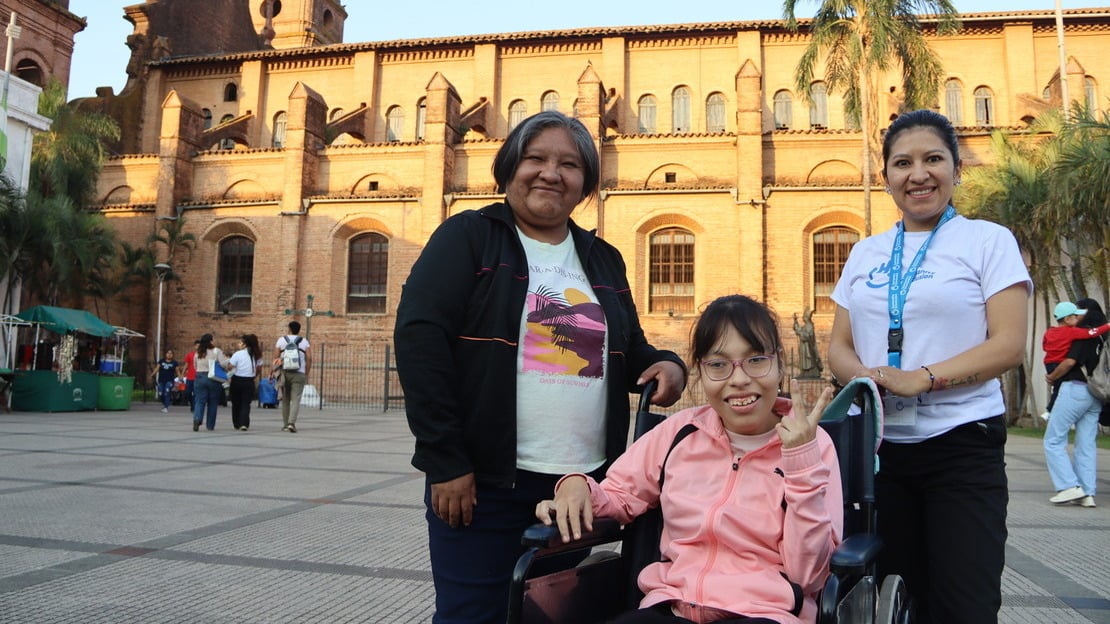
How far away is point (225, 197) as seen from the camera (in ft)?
99.5

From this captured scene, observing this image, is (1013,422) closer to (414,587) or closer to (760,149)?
(760,149)

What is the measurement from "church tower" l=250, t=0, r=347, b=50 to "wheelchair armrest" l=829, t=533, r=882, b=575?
4666cm

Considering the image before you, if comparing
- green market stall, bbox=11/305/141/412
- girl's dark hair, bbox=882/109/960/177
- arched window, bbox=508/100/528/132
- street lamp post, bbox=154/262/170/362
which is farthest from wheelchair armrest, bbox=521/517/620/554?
arched window, bbox=508/100/528/132

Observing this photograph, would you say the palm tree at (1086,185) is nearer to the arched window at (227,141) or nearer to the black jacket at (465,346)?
the black jacket at (465,346)

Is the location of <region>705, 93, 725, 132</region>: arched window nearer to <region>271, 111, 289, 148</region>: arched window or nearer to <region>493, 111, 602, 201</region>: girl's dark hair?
<region>271, 111, 289, 148</region>: arched window

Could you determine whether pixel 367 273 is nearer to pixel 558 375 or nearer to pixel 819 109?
pixel 819 109

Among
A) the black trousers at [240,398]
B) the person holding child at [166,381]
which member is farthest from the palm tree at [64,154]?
the black trousers at [240,398]

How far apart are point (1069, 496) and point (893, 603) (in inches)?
242

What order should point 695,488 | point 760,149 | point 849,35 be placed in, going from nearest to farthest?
point 695,488, point 849,35, point 760,149

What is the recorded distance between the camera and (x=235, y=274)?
3006 cm

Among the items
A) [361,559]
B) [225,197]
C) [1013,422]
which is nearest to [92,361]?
[225,197]

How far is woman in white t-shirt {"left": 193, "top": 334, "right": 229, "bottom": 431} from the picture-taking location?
13.2 metres

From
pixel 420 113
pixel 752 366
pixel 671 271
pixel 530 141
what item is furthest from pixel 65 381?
pixel 752 366

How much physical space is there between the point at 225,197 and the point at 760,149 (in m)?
20.5
